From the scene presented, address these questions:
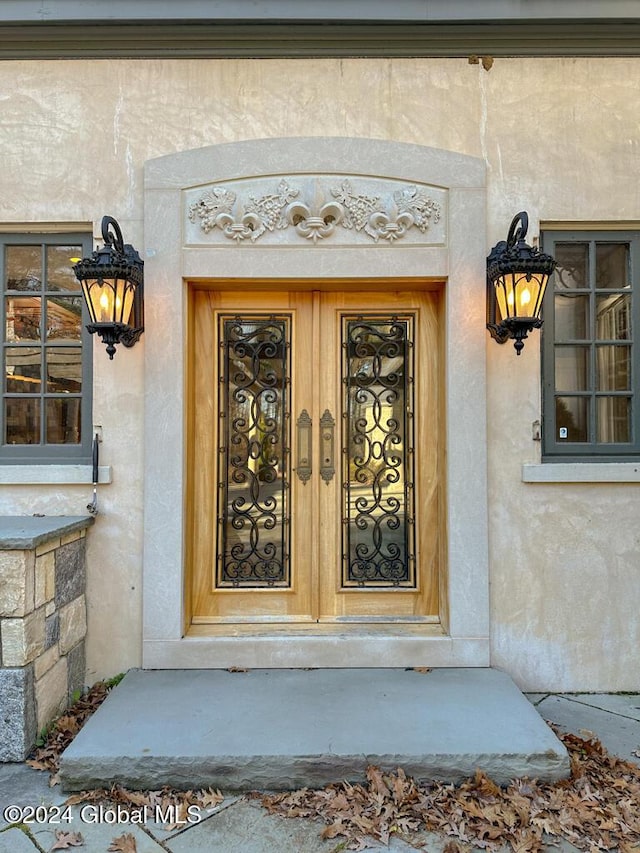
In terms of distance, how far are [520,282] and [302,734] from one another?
258 centimetres

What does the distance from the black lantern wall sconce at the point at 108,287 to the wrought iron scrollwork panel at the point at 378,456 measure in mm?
1334

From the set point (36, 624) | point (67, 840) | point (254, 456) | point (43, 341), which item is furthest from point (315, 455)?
point (67, 840)

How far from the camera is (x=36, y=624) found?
2600 millimetres

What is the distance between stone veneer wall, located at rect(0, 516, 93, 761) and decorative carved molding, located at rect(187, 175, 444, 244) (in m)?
2.02

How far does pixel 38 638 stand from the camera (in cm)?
262

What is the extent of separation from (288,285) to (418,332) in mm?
885

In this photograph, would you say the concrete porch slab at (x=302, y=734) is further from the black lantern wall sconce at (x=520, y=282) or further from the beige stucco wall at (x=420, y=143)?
the black lantern wall sconce at (x=520, y=282)

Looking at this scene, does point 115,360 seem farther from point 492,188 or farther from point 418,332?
point 492,188

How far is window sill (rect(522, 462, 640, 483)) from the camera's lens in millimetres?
3125

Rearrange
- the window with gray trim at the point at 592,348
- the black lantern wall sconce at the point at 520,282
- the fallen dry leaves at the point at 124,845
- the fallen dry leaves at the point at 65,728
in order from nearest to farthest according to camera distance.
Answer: the fallen dry leaves at the point at 124,845
the fallen dry leaves at the point at 65,728
the black lantern wall sconce at the point at 520,282
the window with gray trim at the point at 592,348

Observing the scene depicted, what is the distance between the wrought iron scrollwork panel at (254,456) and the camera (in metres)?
3.26

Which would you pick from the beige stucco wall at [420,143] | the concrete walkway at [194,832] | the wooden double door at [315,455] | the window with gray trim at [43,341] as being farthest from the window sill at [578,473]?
the window with gray trim at [43,341]

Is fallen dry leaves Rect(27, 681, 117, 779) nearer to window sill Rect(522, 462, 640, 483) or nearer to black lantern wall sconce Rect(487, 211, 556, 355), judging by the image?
window sill Rect(522, 462, 640, 483)

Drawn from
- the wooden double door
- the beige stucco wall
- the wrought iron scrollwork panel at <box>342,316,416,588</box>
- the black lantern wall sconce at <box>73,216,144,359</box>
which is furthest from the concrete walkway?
the black lantern wall sconce at <box>73,216,144,359</box>
